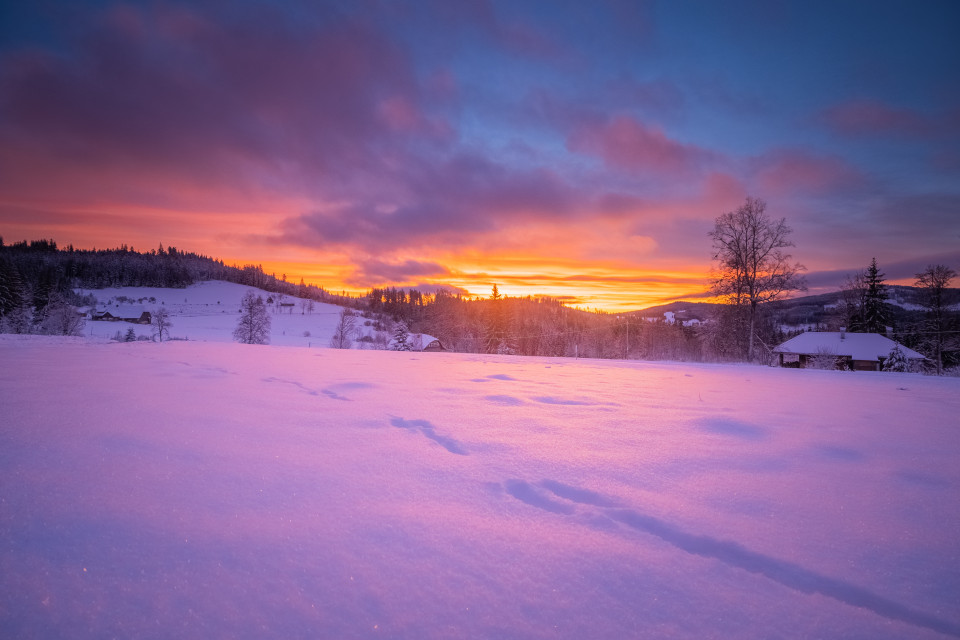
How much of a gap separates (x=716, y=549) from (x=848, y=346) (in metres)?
33.5

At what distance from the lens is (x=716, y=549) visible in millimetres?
1520

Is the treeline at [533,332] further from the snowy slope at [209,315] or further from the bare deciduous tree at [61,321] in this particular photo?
the bare deciduous tree at [61,321]

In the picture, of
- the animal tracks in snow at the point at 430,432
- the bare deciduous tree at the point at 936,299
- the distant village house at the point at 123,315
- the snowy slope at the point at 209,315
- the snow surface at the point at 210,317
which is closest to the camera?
the animal tracks in snow at the point at 430,432

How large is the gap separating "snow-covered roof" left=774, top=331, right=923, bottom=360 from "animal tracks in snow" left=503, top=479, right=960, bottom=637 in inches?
1119

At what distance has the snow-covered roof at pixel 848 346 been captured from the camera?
82.5ft

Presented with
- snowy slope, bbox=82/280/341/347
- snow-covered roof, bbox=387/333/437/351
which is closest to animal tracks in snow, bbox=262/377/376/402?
snow-covered roof, bbox=387/333/437/351

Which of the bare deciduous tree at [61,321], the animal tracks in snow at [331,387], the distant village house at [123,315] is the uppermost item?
the distant village house at [123,315]

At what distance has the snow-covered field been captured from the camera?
1.15 meters

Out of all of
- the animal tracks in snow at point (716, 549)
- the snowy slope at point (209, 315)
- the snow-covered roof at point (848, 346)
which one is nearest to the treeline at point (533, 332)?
the snow-covered roof at point (848, 346)

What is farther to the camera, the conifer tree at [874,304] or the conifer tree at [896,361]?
the conifer tree at [874,304]

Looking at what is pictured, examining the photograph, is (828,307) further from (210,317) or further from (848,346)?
(210,317)

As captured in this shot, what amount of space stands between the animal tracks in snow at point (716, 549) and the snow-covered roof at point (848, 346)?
2843 centimetres

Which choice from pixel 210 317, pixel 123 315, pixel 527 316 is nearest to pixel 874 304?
pixel 527 316

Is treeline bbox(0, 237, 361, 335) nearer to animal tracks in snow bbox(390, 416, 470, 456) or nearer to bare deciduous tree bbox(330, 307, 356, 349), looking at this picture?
bare deciduous tree bbox(330, 307, 356, 349)
